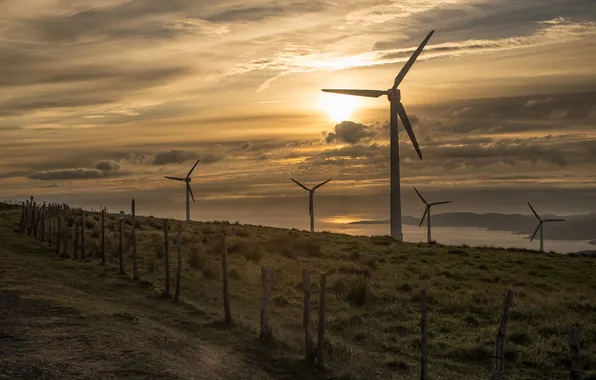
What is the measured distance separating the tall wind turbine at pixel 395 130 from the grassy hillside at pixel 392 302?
20442mm

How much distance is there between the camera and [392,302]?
30734mm

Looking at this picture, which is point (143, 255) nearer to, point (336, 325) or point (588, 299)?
point (336, 325)

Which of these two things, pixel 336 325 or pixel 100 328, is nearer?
pixel 100 328

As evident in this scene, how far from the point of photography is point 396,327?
25.8 metres

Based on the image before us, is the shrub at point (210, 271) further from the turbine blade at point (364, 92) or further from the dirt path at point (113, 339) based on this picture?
the turbine blade at point (364, 92)

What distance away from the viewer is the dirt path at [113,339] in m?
15.2

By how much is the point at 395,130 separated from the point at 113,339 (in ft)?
188

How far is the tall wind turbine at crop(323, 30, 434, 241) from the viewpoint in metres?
71.5

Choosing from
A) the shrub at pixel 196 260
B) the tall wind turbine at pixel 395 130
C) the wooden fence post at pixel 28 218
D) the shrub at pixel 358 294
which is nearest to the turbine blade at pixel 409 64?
the tall wind turbine at pixel 395 130

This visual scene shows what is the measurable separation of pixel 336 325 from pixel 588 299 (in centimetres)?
1646

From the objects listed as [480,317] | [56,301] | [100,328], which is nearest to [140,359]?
[100,328]

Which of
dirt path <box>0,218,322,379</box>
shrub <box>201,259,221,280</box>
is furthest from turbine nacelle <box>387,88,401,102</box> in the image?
dirt path <box>0,218,322,379</box>

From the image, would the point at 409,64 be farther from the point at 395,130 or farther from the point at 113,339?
the point at 113,339

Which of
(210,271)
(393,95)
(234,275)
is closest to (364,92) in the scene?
(393,95)
